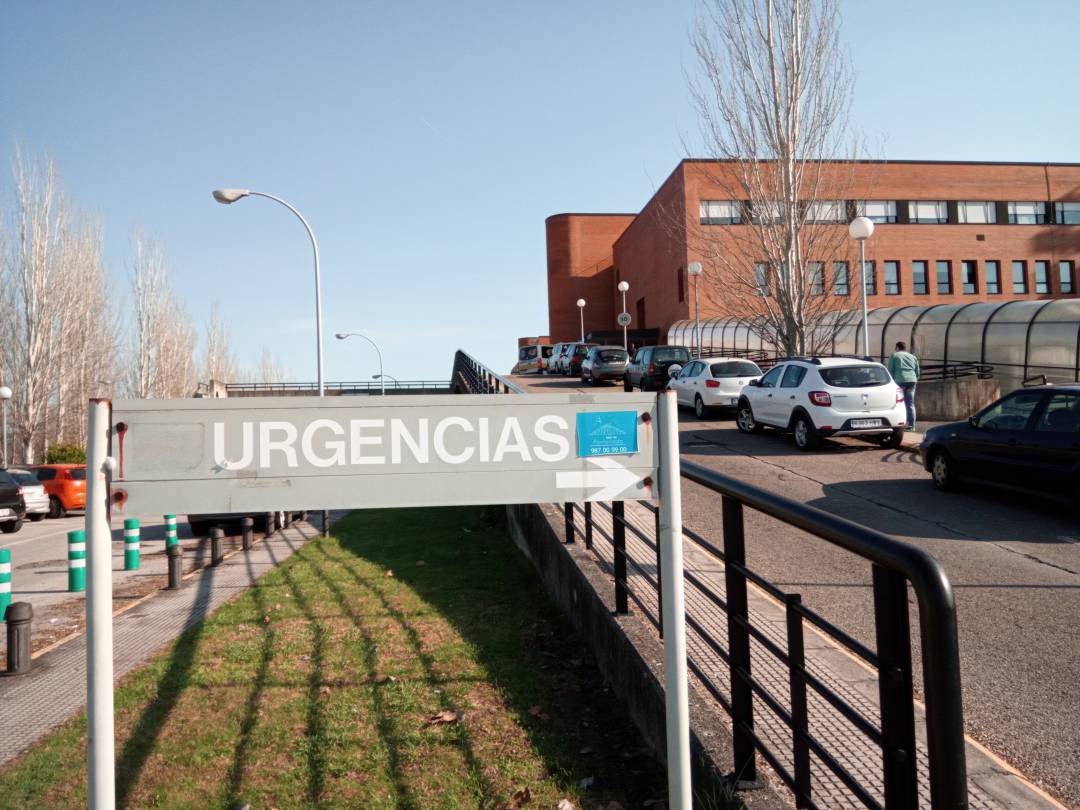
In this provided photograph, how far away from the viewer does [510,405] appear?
2500mm

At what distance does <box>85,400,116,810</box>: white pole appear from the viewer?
7.25ft

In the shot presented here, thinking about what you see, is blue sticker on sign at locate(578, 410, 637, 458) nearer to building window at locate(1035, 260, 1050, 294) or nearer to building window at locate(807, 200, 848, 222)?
building window at locate(807, 200, 848, 222)

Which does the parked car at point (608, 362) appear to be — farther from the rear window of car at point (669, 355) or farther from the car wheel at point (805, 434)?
the car wheel at point (805, 434)

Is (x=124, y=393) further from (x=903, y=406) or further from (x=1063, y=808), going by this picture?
(x=1063, y=808)

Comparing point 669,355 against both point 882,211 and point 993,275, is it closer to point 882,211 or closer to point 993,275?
point 882,211

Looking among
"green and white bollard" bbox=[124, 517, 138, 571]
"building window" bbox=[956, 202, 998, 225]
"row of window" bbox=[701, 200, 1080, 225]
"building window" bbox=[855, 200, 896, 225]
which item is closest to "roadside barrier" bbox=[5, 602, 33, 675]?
"green and white bollard" bbox=[124, 517, 138, 571]

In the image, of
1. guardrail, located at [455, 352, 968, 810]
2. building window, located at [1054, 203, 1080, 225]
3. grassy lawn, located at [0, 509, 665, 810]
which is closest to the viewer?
guardrail, located at [455, 352, 968, 810]

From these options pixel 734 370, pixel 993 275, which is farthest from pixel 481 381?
pixel 993 275

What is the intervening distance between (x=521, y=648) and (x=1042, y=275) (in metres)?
56.3

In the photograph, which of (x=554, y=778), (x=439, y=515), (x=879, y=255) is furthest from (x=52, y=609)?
(x=879, y=255)

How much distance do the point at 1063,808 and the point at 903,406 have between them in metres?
13.0

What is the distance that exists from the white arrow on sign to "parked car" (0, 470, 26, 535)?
2210cm

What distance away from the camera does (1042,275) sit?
168ft

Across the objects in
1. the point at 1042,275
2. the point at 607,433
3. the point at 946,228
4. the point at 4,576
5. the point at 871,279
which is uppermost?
the point at 946,228
